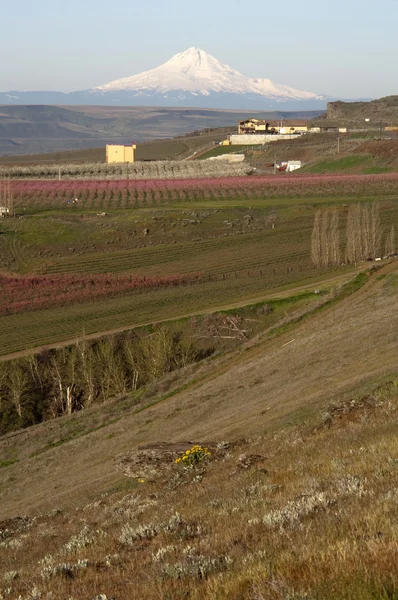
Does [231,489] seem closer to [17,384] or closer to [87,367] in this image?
[17,384]

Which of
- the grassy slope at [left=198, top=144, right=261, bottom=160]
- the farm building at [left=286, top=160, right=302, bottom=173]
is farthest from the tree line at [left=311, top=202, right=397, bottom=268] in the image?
the grassy slope at [left=198, top=144, right=261, bottom=160]

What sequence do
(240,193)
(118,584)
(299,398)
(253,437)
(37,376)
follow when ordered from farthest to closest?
1. (240,193)
2. (37,376)
3. (299,398)
4. (253,437)
5. (118,584)

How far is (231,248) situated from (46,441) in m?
35.9

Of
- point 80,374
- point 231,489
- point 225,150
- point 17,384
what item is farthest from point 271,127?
point 231,489

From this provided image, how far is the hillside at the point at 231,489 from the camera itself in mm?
7289

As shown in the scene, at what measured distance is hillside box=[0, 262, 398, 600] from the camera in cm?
729

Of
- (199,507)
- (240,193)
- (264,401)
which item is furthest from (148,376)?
(240,193)

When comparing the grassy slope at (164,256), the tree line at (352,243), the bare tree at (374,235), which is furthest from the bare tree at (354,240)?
the grassy slope at (164,256)

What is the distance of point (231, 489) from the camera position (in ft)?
41.3

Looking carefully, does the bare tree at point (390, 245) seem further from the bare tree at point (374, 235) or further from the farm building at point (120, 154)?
the farm building at point (120, 154)

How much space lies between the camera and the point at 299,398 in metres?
23.8

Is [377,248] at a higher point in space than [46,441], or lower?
higher

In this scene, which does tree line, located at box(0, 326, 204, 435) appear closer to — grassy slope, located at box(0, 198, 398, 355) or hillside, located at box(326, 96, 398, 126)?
grassy slope, located at box(0, 198, 398, 355)

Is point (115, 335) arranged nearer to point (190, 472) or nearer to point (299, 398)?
point (299, 398)
